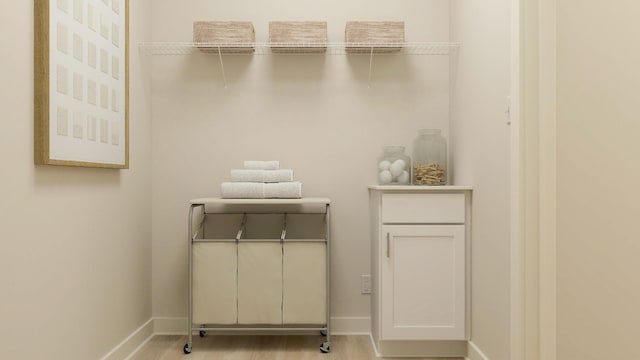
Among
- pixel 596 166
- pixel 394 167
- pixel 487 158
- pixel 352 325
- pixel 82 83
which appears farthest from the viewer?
pixel 352 325

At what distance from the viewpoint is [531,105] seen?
57.7 inches

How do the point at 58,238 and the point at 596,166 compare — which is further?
the point at 58,238

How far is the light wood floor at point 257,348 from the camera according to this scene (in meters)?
2.74

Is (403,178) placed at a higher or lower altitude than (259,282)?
higher

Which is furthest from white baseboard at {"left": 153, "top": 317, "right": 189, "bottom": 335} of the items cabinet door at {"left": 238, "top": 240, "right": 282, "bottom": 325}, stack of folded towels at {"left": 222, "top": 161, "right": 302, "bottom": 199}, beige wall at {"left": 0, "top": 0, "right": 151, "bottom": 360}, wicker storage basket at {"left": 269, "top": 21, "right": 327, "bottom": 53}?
wicker storage basket at {"left": 269, "top": 21, "right": 327, "bottom": 53}

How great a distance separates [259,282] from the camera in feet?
9.24

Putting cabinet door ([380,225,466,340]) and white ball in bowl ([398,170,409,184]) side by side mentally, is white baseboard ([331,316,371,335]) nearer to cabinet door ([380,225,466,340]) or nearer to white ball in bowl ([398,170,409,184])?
cabinet door ([380,225,466,340])

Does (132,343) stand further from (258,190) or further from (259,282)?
(258,190)

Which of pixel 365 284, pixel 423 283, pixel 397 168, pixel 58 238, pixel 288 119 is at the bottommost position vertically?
pixel 365 284

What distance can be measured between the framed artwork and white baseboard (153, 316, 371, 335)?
105 cm

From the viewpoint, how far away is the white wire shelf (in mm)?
3000

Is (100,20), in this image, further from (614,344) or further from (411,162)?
(614,344)

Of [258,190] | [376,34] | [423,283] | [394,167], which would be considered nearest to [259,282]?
[258,190]

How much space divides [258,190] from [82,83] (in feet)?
3.45
